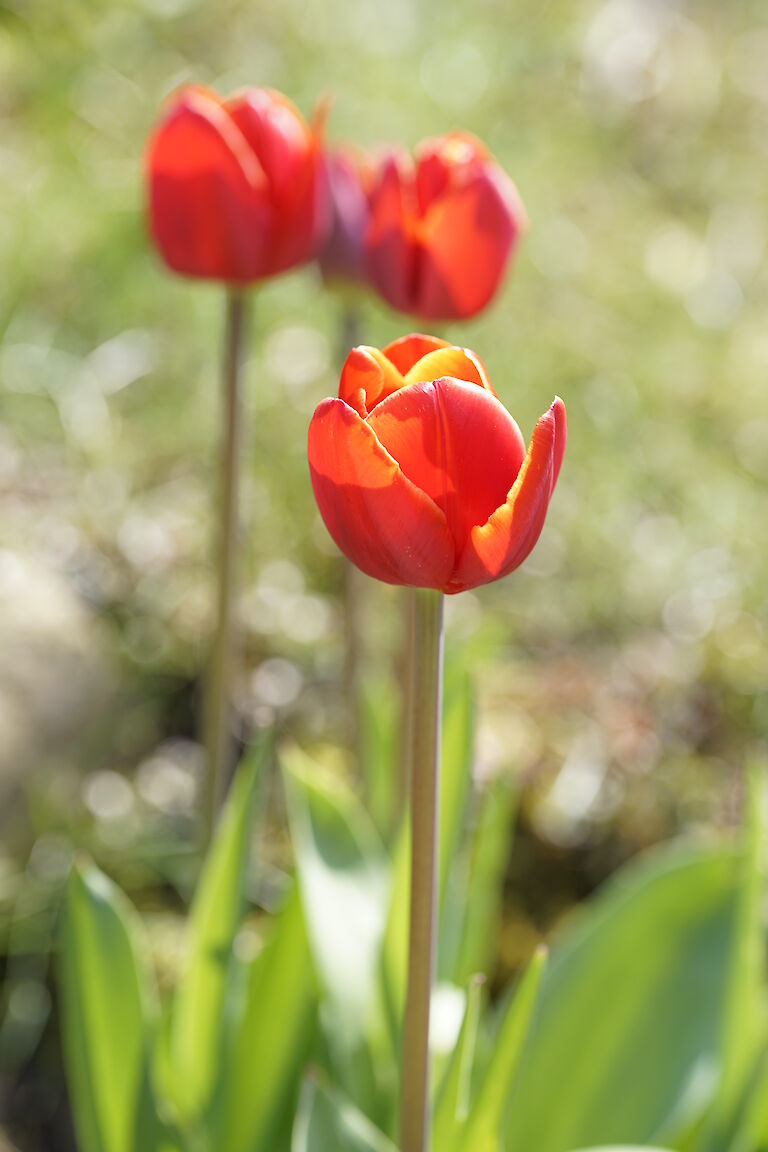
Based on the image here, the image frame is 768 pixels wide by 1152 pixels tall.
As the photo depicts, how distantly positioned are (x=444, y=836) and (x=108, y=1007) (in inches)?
10.3

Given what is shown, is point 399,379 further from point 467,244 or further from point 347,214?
point 347,214

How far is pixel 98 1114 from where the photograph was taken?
0.85 meters

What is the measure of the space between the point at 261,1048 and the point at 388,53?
10.5 ft

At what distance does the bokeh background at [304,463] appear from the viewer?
151 centimetres

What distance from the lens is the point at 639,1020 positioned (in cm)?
90

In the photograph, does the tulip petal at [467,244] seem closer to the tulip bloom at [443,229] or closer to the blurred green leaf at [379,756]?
the tulip bloom at [443,229]

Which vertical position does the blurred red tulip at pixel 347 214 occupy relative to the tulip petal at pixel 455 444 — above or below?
above

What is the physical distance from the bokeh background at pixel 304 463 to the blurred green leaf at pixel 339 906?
1.04 ft

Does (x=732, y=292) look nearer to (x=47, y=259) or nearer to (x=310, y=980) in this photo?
(x=47, y=259)

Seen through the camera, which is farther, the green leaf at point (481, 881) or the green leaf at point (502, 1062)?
the green leaf at point (481, 881)

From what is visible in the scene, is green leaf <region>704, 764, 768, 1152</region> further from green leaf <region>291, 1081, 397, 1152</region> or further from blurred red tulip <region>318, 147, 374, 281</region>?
blurred red tulip <region>318, 147, 374, 281</region>

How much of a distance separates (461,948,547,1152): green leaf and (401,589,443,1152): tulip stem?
63 mm

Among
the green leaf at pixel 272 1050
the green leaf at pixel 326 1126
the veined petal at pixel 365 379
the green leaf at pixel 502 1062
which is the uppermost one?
the veined petal at pixel 365 379

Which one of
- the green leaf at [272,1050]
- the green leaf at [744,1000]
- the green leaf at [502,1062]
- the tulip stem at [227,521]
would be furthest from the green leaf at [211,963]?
the green leaf at [744,1000]
